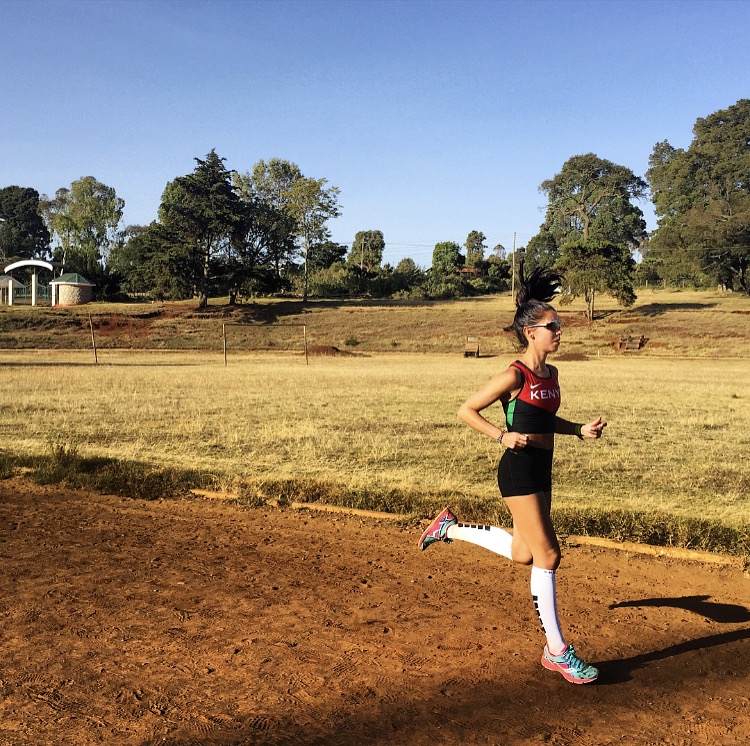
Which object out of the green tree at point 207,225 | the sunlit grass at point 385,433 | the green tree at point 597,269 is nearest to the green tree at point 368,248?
the green tree at point 207,225

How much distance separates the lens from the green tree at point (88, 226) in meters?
75.4

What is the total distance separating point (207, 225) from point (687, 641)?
59550mm

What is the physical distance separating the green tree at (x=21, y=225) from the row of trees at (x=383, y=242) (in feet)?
3.91

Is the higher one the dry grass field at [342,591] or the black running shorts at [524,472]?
the black running shorts at [524,472]

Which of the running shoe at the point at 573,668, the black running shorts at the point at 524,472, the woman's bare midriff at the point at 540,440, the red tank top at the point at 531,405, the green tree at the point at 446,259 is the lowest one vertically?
the running shoe at the point at 573,668

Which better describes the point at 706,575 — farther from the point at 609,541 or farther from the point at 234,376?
the point at 234,376

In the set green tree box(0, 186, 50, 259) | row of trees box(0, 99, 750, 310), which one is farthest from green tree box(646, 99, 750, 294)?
green tree box(0, 186, 50, 259)

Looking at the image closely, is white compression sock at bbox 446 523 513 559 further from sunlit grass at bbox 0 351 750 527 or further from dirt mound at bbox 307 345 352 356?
dirt mound at bbox 307 345 352 356

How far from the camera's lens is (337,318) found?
58.7 m

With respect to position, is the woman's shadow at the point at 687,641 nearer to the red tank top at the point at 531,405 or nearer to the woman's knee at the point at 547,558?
the woman's knee at the point at 547,558

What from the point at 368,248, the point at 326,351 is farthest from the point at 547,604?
the point at 368,248

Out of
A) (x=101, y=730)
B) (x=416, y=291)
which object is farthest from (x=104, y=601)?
(x=416, y=291)

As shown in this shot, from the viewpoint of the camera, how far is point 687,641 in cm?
446

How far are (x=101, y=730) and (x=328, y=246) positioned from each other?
83786 millimetres
